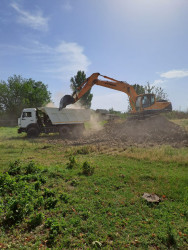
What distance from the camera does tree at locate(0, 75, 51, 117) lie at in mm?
41781

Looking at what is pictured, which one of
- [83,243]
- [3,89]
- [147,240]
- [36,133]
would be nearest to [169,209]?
[147,240]

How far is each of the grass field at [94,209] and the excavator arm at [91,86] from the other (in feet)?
28.8

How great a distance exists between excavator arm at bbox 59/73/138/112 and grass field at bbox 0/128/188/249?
28.8 feet

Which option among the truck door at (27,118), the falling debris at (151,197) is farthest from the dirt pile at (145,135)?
the falling debris at (151,197)

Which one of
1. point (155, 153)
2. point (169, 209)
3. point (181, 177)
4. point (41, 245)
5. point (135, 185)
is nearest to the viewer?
point (41, 245)

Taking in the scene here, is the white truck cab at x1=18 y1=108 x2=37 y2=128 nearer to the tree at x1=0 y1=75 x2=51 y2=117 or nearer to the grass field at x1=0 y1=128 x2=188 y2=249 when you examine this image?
the grass field at x1=0 y1=128 x2=188 y2=249

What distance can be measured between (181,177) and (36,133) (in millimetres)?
13853

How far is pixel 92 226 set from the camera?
11.4 ft

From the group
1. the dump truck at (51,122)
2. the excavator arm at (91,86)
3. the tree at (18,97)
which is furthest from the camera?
the tree at (18,97)

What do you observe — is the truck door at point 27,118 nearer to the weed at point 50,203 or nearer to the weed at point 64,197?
the weed at point 64,197

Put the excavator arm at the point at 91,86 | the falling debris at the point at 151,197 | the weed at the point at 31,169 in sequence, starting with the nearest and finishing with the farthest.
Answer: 1. the falling debris at the point at 151,197
2. the weed at the point at 31,169
3. the excavator arm at the point at 91,86

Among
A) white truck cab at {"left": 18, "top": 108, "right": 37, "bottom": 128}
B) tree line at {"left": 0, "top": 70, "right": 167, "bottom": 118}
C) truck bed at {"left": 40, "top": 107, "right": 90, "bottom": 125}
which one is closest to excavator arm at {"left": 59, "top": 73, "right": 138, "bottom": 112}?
truck bed at {"left": 40, "top": 107, "right": 90, "bottom": 125}

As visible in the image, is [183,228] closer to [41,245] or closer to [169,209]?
[169,209]

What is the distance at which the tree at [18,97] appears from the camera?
41.8 meters
